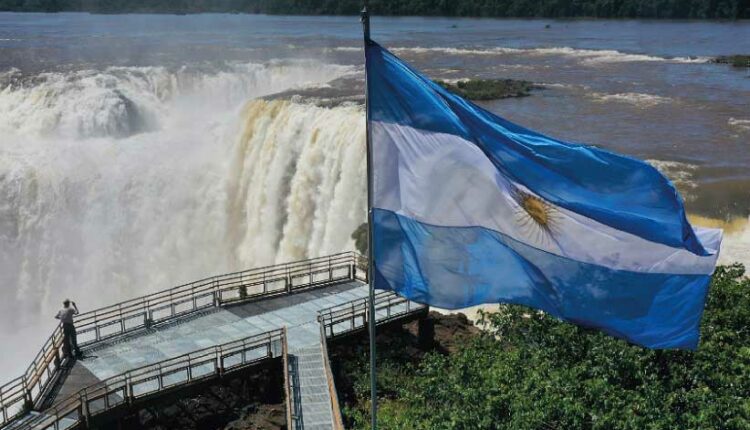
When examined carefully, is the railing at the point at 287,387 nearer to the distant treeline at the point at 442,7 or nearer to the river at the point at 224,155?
the river at the point at 224,155

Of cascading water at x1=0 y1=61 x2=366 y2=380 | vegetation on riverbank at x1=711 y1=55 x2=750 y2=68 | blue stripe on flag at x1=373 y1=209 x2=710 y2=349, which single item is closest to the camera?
blue stripe on flag at x1=373 y1=209 x2=710 y2=349

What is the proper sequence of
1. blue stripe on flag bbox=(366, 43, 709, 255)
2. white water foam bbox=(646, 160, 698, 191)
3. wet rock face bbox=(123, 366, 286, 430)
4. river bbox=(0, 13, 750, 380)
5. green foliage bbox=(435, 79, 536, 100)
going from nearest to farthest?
blue stripe on flag bbox=(366, 43, 709, 255) → wet rock face bbox=(123, 366, 286, 430) → white water foam bbox=(646, 160, 698, 191) → river bbox=(0, 13, 750, 380) → green foliage bbox=(435, 79, 536, 100)

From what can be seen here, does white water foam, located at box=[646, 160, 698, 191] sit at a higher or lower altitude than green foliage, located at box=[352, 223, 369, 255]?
higher

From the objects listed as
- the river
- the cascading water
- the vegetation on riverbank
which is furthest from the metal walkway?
the vegetation on riverbank

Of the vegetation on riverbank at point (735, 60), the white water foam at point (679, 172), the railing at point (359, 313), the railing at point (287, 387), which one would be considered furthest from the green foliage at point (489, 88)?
the railing at point (287, 387)

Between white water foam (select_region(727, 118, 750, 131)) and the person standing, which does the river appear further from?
the person standing

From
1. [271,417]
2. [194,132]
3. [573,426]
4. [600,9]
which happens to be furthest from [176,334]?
[600,9]

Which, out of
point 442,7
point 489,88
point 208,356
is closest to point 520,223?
point 208,356
